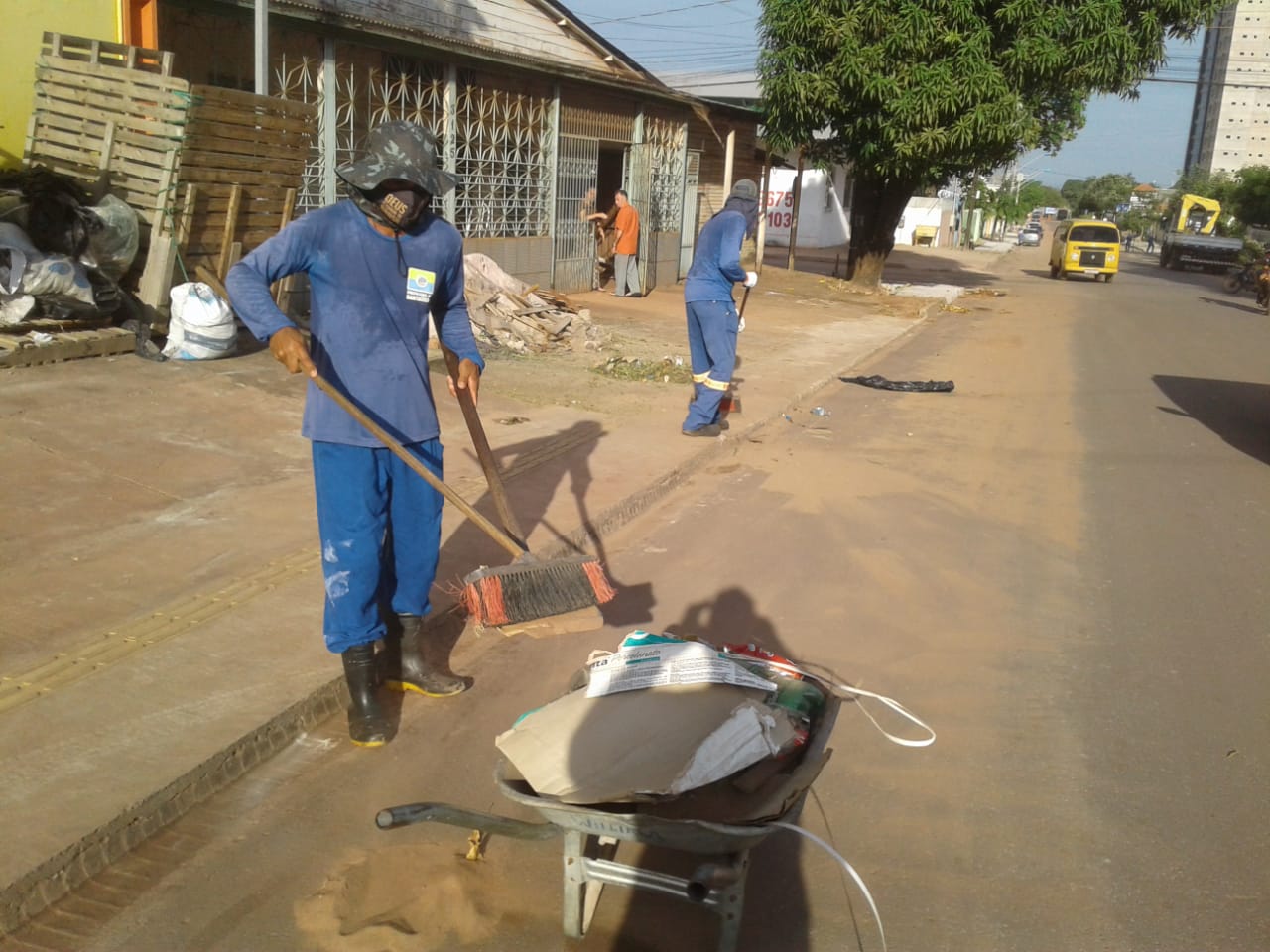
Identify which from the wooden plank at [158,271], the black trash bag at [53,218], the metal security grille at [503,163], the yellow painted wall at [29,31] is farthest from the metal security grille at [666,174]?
the black trash bag at [53,218]

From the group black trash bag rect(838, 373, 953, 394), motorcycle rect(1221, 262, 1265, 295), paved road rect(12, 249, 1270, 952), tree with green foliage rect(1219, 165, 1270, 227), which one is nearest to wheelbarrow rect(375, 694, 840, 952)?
paved road rect(12, 249, 1270, 952)

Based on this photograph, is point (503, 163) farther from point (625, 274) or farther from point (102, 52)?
point (102, 52)

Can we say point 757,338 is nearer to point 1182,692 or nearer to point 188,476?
point 188,476

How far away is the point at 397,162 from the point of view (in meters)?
3.57

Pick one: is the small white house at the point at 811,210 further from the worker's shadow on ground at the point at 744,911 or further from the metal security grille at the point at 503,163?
the worker's shadow on ground at the point at 744,911

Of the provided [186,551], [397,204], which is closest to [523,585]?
[397,204]

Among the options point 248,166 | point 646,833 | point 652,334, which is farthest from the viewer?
point 652,334

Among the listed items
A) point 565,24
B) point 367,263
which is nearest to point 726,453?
point 367,263

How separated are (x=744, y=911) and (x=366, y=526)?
5.63 ft

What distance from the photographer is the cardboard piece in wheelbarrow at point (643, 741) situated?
2.53 meters

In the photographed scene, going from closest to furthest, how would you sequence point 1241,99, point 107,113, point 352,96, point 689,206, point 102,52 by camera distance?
point 107,113 < point 102,52 < point 352,96 < point 689,206 < point 1241,99

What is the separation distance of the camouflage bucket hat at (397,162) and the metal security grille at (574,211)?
1335 centimetres

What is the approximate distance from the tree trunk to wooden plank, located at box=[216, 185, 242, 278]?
52.5ft

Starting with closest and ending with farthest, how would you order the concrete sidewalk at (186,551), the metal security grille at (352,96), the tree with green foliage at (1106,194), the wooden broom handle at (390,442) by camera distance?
the concrete sidewalk at (186,551), the wooden broom handle at (390,442), the metal security grille at (352,96), the tree with green foliage at (1106,194)
